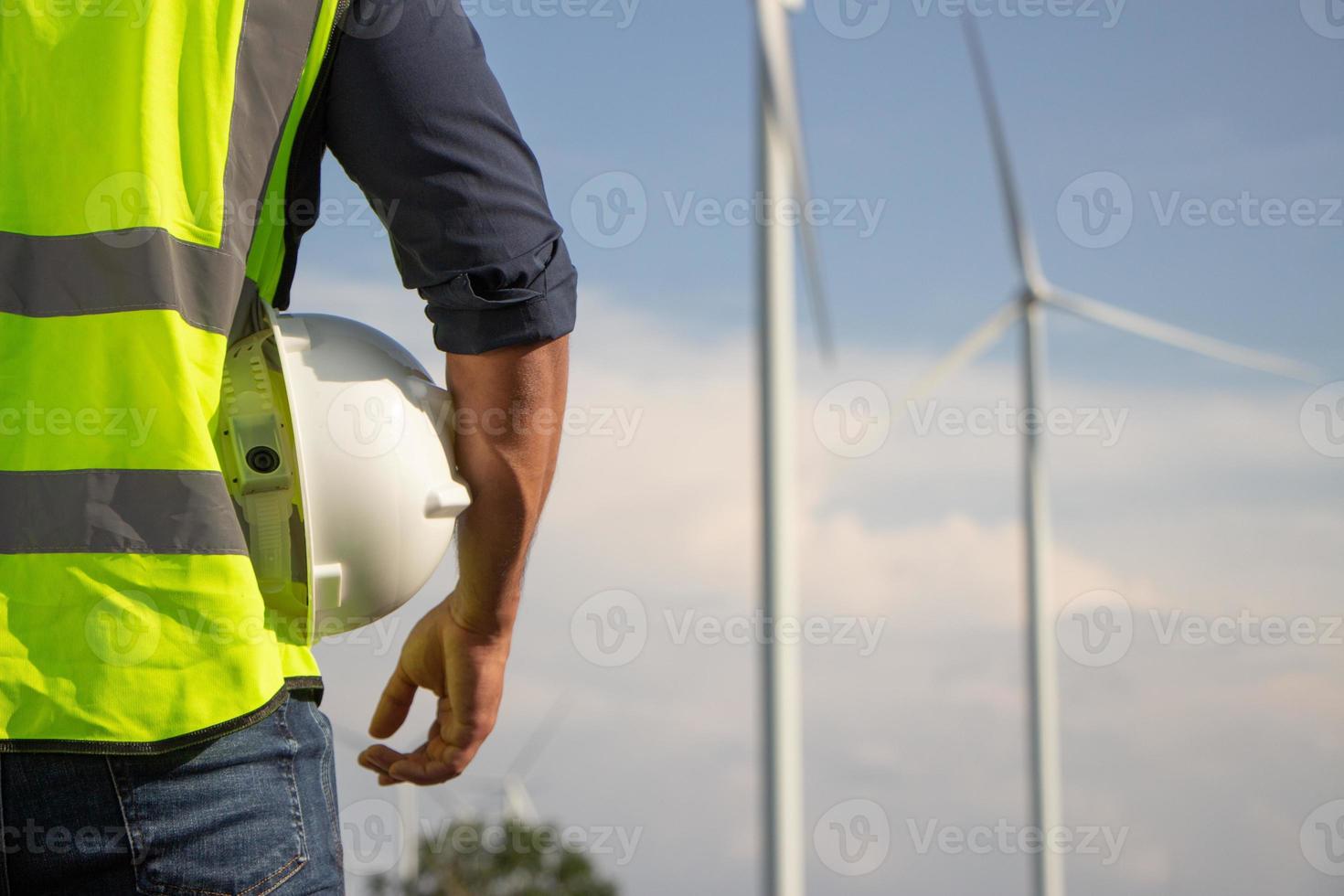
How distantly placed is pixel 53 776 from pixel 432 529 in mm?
914

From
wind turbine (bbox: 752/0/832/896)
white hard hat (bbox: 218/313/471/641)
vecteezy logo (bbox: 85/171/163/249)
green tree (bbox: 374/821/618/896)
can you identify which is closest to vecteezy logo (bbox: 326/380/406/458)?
white hard hat (bbox: 218/313/471/641)

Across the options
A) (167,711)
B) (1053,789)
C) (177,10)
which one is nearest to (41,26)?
(177,10)

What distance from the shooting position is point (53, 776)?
94.8 inches

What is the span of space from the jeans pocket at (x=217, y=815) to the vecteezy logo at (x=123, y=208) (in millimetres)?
833

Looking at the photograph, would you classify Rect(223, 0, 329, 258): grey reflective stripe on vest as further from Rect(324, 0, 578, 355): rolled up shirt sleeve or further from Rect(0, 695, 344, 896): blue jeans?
Rect(0, 695, 344, 896): blue jeans

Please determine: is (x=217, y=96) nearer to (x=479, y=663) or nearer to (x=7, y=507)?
(x=7, y=507)

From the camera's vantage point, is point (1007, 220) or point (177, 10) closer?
point (177, 10)

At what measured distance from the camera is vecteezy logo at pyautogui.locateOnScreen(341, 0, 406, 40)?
2795mm

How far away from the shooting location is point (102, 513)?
2.46 m

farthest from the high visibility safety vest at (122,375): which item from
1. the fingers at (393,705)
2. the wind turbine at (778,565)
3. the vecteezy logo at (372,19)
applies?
the wind turbine at (778,565)

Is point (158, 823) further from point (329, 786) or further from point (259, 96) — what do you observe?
point (259, 96)

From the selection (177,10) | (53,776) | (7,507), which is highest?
(177,10)

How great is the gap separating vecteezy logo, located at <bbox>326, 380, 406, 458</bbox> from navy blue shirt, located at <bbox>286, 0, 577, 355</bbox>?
0.66ft

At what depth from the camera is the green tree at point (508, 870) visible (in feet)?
147
